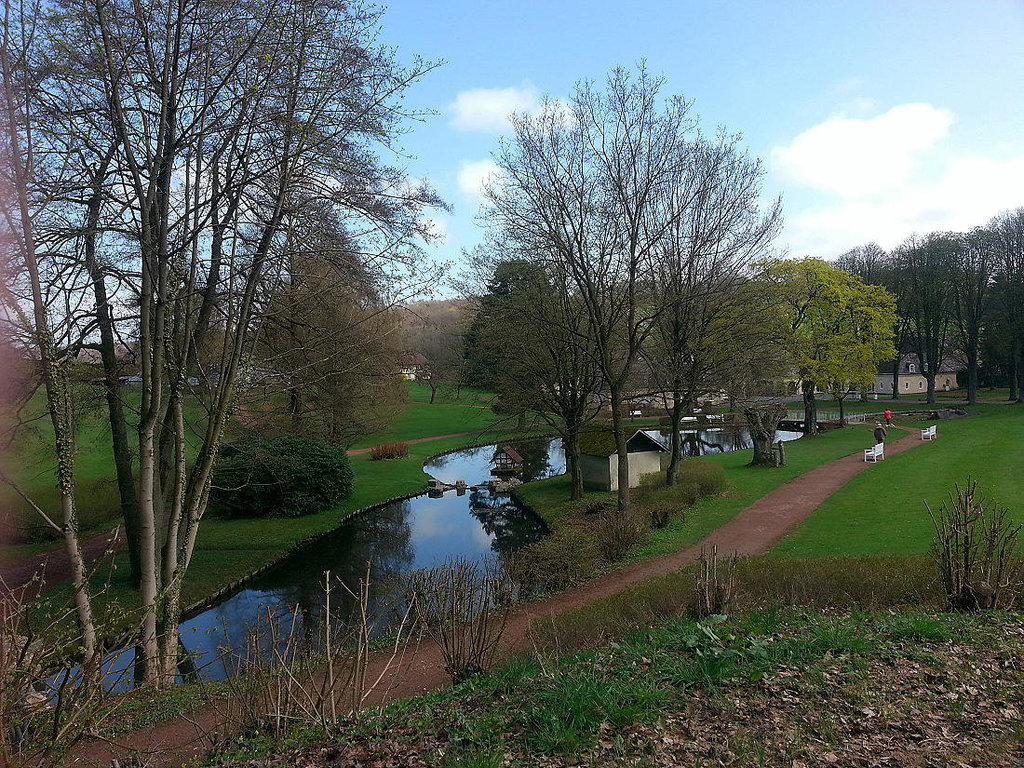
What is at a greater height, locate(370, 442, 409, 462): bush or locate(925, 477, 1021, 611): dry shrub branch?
locate(925, 477, 1021, 611): dry shrub branch

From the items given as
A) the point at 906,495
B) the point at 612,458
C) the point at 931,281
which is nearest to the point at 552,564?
the point at 612,458

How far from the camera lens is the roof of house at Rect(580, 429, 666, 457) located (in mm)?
23594

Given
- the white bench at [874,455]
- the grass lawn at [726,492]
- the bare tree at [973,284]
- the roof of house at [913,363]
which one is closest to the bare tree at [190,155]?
the grass lawn at [726,492]

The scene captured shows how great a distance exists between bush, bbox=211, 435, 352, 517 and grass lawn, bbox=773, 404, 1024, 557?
15.9m

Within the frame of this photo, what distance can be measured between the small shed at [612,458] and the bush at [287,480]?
32.3 feet

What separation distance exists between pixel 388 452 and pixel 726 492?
19.3 meters

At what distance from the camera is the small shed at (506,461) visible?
29.9 meters

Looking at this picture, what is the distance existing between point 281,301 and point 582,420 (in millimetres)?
12933

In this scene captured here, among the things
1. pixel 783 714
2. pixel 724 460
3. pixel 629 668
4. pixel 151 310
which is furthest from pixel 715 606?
pixel 724 460

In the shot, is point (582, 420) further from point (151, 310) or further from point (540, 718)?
point (540, 718)

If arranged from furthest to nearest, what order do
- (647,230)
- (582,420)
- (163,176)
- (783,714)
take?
1. (582,420)
2. (647,230)
3. (163,176)
4. (783,714)

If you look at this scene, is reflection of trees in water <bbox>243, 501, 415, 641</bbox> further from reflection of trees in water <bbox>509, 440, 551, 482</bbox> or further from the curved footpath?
reflection of trees in water <bbox>509, 440, 551, 482</bbox>

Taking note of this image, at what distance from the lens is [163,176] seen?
8.32 m

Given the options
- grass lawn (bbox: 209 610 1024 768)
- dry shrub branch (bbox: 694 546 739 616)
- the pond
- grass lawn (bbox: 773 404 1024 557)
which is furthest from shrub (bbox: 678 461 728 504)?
grass lawn (bbox: 209 610 1024 768)
